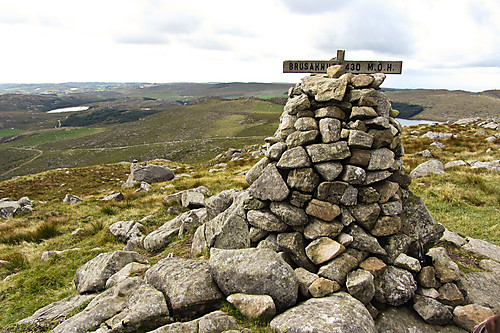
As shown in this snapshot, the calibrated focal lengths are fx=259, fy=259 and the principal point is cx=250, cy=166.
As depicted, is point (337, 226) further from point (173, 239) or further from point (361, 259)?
point (173, 239)

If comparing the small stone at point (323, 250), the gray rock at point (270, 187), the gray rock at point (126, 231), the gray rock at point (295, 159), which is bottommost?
the gray rock at point (126, 231)

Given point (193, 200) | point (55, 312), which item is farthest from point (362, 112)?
point (193, 200)

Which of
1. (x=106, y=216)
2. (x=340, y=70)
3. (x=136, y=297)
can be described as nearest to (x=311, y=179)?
(x=340, y=70)

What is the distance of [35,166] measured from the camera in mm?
113750

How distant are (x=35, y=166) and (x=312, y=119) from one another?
142594mm

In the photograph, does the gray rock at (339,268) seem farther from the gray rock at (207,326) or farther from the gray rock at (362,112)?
the gray rock at (362,112)

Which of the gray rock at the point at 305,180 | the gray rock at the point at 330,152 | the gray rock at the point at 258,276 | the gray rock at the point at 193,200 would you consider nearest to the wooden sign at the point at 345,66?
the gray rock at the point at 330,152

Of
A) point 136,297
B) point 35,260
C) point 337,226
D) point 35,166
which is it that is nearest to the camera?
point 136,297

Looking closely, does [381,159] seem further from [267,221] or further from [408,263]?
[267,221]

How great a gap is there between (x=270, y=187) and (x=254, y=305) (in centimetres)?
355

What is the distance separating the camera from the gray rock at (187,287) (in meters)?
6.34

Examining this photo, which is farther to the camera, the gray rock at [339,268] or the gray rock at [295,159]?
the gray rock at [295,159]

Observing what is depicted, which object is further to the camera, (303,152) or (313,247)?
(303,152)

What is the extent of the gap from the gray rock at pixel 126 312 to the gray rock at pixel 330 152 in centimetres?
576
